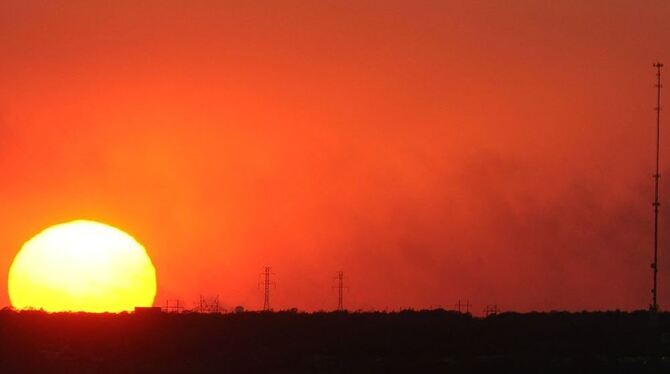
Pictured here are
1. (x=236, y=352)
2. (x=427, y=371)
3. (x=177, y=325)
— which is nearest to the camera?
(x=427, y=371)

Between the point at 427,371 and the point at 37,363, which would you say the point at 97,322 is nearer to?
the point at 37,363

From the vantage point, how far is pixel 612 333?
96688 millimetres

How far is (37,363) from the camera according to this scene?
3009 inches

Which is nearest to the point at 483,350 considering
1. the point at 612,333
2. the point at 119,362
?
the point at 612,333

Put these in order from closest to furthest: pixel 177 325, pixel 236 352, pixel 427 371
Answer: pixel 427 371, pixel 236 352, pixel 177 325

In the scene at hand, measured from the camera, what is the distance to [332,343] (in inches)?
3519

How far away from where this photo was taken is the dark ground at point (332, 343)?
252ft

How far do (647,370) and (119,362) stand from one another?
76.0 ft

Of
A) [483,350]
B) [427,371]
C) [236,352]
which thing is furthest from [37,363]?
[483,350]

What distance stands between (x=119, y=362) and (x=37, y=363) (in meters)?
3.65

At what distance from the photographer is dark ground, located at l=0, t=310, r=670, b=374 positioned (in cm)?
7675

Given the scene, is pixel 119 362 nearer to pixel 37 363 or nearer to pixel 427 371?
pixel 37 363

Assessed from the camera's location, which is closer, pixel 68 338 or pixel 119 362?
pixel 119 362

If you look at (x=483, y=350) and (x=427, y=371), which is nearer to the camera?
(x=427, y=371)
